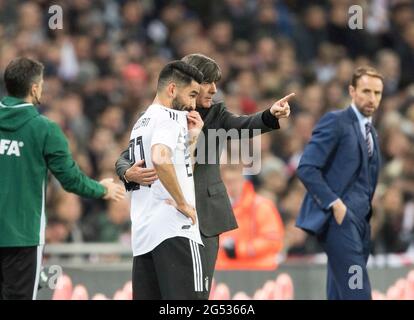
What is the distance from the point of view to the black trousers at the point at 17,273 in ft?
25.4

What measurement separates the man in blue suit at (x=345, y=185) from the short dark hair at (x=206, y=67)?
4.46ft

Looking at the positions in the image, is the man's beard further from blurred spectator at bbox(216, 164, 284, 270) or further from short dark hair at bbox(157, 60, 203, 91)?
blurred spectator at bbox(216, 164, 284, 270)

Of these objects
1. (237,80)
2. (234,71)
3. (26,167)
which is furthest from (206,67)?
(234,71)

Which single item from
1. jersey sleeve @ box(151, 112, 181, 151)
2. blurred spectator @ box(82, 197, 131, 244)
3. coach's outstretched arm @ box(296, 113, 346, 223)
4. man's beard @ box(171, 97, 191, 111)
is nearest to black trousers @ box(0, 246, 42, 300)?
jersey sleeve @ box(151, 112, 181, 151)

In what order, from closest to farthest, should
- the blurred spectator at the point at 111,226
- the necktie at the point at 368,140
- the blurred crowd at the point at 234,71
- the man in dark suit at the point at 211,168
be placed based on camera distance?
the man in dark suit at the point at 211,168, the necktie at the point at 368,140, the blurred spectator at the point at 111,226, the blurred crowd at the point at 234,71

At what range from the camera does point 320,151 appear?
8930 millimetres

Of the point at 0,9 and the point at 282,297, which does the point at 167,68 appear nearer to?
the point at 282,297

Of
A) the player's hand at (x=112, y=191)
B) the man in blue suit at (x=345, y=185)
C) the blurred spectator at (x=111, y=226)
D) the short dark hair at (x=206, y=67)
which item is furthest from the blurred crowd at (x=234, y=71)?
the short dark hair at (x=206, y=67)

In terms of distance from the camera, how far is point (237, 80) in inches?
637

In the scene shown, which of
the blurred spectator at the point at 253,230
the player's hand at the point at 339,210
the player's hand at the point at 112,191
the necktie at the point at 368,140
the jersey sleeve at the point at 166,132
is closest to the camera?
the jersey sleeve at the point at 166,132

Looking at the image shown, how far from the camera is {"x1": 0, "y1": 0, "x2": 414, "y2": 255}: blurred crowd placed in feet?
42.5

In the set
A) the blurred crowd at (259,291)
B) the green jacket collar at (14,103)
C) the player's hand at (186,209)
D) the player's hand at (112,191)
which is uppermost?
the green jacket collar at (14,103)

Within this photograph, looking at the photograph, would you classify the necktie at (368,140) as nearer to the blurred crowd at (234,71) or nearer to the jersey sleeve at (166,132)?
the jersey sleeve at (166,132)
